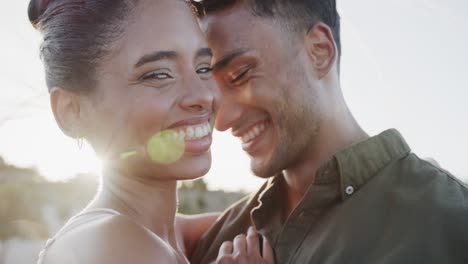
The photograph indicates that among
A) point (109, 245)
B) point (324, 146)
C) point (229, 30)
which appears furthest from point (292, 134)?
point (109, 245)

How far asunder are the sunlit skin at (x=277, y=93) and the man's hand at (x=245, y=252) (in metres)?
0.42

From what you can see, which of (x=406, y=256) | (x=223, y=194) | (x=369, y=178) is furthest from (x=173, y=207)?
(x=223, y=194)

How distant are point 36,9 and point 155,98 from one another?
2.18ft

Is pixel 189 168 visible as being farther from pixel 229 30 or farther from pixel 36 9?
pixel 36 9

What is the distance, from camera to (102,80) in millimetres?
2203

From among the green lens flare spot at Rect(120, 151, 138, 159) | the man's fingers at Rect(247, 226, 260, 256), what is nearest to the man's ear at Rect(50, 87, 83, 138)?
the green lens flare spot at Rect(120, 151, 138, 159)

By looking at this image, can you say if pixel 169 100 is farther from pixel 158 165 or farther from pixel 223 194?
pixel 223 194

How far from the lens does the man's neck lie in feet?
9.15

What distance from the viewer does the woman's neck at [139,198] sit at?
243 cm

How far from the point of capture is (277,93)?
2801 mm

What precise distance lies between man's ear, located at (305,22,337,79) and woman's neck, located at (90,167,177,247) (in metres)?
0.93

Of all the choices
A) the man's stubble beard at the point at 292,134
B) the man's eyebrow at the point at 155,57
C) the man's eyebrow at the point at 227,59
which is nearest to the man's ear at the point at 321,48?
the man's stubble beard at the point at 292,134

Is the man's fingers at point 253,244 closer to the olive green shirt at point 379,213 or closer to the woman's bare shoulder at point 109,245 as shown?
the olive green shirt at point 379,213

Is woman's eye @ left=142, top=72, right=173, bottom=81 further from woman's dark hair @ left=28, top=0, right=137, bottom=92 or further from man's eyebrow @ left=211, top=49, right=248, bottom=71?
man's eyebrow @ left=211, top=49, right=248, bottom=71
